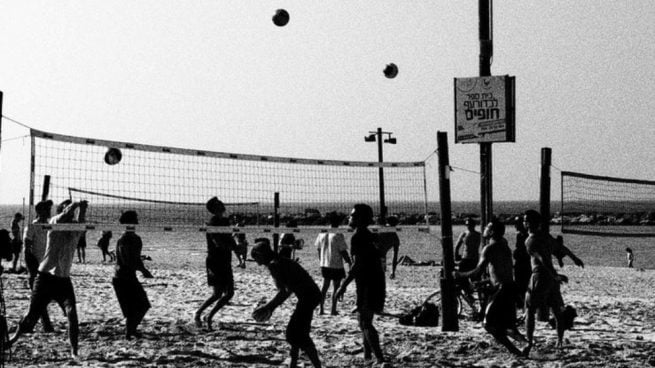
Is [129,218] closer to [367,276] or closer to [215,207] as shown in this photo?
[215,207]

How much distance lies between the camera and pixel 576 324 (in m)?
11.1

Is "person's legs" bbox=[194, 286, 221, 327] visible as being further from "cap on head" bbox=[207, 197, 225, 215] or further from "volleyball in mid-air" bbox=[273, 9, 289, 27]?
"volleyball in mid-air" bbox=[273, 9, 289, 27]

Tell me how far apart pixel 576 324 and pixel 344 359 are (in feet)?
12.9


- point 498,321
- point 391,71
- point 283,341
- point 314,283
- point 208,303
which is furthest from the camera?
point 391,71

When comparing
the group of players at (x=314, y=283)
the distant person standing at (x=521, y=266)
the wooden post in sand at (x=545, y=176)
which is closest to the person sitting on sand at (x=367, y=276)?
the group of players at (x=314, y=283)

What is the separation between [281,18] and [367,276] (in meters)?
7.80

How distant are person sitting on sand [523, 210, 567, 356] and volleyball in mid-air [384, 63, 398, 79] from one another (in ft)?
35.2

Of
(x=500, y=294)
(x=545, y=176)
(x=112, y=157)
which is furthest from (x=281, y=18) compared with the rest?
(x=500, y=294)

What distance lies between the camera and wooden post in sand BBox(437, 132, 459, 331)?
1021 cm

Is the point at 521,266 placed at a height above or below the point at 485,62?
below

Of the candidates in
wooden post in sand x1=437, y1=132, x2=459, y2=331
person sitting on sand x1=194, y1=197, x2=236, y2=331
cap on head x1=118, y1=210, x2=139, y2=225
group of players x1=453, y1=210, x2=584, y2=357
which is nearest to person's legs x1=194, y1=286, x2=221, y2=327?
person sitting on sand x1=194, y1=197, x2=236, y2=331

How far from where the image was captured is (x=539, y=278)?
8.86 m

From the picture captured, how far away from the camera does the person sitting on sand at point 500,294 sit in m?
8.18

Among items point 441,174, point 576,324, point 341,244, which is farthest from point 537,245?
point 341,244
